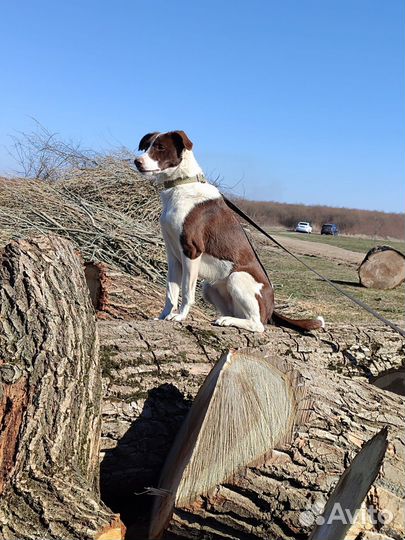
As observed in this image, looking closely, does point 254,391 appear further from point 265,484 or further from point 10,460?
point 10,460

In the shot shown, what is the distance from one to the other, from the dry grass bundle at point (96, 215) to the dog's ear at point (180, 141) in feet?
13.4

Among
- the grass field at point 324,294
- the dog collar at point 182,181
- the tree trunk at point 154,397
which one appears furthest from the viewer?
the grass field at point 324,294

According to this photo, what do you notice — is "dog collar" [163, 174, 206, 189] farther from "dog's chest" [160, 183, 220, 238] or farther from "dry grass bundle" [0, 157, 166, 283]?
"dry grass bundle" [0, 157, 166, 283]

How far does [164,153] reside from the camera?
5074mm

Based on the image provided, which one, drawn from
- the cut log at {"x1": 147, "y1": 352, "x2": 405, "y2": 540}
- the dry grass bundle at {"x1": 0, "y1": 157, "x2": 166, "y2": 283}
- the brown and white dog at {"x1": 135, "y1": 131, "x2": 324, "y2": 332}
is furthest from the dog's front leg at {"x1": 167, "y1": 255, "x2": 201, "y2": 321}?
the dry grass bundle at {"x1": 0, "y1": 157, "x2": 166, "y2": 283}

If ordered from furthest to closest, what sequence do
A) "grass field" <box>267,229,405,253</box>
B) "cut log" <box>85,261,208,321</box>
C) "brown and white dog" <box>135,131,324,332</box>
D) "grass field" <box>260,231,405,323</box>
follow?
1. "grass field" <box>267,229,405,253</box>
2. "grass field" <box>260,231,405,323</box>
3. "cut log" <box>85,261,208,321</box>
4. "brown and white dog" <box>135,131,324,332</box>

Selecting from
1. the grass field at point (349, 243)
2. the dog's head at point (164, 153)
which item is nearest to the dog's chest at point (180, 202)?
the dog's head at point (164, 153)

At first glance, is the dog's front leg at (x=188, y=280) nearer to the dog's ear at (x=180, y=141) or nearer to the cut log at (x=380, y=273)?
the dog's ear at (x=180, y=141)

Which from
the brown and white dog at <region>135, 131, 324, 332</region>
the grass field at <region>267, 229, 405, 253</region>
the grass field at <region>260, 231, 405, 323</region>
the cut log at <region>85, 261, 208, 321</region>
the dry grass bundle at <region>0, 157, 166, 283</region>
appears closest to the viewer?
the brown and white dog at <region>135, 131, 324, 332</region>

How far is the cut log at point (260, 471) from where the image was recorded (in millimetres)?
3061

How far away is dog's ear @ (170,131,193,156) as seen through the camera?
16.7 ft

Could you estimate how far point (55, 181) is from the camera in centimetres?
1137

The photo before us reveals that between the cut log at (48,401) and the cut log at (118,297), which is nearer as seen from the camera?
the cut log at (48,401)

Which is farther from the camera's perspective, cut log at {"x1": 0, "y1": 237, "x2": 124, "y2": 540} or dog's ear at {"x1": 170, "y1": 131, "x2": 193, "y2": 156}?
dog's ear at {"x1": 170, "y1": 131, "x2": 193, "y2": 156}
